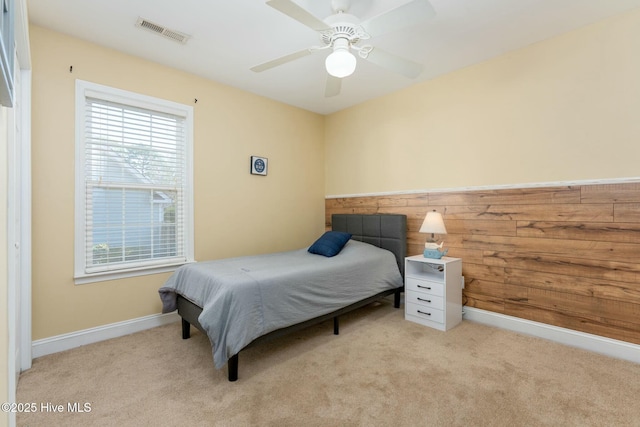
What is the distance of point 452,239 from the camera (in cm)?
314

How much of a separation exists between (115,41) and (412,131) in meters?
3.05

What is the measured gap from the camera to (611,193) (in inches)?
89.7

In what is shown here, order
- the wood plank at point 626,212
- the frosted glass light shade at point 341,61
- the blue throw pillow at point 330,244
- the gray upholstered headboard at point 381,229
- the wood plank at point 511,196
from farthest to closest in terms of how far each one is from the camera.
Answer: the gray upholstered headboard at point 381,229 → the blue throw pillow at point 330,244 → the wood plank at point 511,196 → the wood plank at point 626,212 → the frosted glass light shade at point 341,61

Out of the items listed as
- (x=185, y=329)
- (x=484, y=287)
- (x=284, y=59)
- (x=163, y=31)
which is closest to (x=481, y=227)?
(x=484, y=287)

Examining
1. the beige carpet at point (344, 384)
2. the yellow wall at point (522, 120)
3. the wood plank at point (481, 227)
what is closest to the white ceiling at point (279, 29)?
the yellow wall at point (522, 120)

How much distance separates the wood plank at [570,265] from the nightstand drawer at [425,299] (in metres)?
0.65

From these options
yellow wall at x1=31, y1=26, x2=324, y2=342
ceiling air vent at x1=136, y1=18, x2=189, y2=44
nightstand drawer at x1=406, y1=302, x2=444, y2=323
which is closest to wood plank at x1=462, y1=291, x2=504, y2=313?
nightstand drawer at x1=406, y1=302, x2=444, y2=323

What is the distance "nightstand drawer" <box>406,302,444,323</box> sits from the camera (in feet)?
9.08

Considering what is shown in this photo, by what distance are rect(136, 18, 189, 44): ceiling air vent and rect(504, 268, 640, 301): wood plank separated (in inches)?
141

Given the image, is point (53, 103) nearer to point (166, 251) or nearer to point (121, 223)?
point (121, 223)

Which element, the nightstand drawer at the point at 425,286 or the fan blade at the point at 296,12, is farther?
the nightstand drawer at the point at 425,286

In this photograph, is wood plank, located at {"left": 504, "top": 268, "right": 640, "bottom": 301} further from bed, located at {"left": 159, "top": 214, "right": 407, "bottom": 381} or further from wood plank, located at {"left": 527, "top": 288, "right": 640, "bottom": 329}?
bed, located at {"left": 159, "top": 214, "right": 407, "bottom": 381}

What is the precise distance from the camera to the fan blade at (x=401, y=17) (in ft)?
5.12

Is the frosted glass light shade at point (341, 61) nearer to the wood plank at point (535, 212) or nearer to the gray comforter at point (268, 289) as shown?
the gray comforter at point (268, 289)
